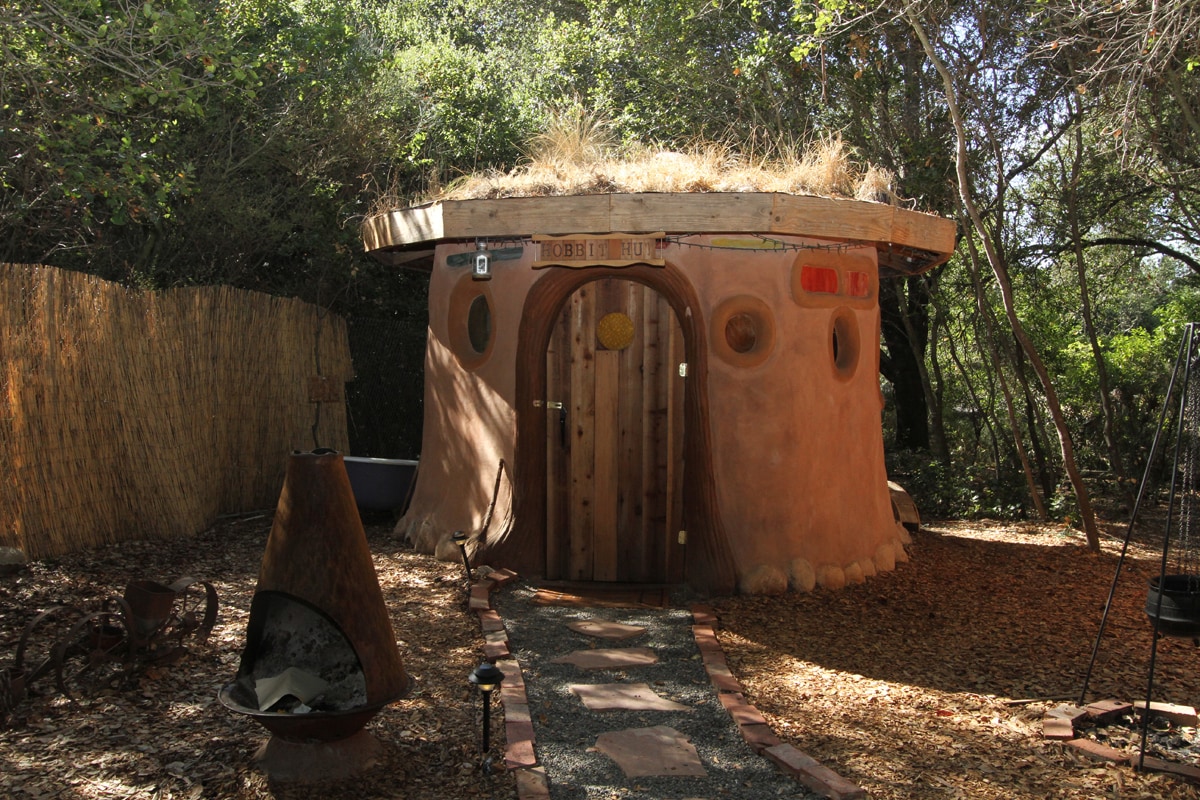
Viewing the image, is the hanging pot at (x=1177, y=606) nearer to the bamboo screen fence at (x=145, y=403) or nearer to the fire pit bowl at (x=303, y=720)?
the fire pit bowl at (x=303, y=720)

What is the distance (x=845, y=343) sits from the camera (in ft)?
25.3

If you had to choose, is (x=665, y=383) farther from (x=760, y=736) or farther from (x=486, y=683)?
(x=486, y=683)

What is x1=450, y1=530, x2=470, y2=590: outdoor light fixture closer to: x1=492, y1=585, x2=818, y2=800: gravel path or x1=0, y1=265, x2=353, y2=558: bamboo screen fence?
x1=492, y1=585, x2=818, y2=800: gravel path

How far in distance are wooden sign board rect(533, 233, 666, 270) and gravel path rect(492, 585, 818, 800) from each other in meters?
2.25

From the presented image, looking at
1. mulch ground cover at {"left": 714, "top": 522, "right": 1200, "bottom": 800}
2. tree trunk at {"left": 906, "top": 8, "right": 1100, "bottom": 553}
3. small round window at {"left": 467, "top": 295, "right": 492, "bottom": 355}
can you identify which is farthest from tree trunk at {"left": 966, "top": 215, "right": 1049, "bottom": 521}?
small round window at {"left": 467, "top": 295, "right": 492, "bottom": 355}

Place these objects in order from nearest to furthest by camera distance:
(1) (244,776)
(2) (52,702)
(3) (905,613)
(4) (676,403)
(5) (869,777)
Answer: (1) (244,776) < (5) (869,777) < (2) (52,702) < (3) (905,613) < (4) (676,403)

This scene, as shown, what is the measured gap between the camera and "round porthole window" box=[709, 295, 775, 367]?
272 inches

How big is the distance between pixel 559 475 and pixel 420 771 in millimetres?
3458

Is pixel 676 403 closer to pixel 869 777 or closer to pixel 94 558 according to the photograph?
pixel 869 777

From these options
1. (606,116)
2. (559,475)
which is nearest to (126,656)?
(559,475)

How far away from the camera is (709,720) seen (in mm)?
4676

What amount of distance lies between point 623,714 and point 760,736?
0.68 metres

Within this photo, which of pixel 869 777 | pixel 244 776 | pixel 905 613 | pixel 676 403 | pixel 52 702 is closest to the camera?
pixel 244 776

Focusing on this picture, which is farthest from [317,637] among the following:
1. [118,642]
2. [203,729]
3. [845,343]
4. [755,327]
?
[845,343]
